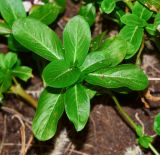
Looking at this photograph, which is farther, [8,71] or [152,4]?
[8,71]

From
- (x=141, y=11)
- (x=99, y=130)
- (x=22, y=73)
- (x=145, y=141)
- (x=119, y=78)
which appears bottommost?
(x=99, y=130)

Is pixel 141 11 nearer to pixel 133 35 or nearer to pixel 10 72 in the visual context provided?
pixel 133 35

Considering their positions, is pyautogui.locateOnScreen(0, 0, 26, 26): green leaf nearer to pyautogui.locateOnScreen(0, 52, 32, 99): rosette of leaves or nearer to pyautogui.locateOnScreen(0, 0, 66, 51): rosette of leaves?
pyautogui.locateOnScreen(0, 0, 66, 51): rosette of leaves

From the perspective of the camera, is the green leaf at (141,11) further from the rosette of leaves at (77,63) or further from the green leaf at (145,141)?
the green leaf at (145,141)

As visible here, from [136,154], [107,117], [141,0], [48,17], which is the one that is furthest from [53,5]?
[136,154]

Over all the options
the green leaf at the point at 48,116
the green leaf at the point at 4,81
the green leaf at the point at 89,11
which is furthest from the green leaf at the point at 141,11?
the green leaf at the point at 4,81

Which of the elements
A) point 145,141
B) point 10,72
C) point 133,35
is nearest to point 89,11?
point 133,35

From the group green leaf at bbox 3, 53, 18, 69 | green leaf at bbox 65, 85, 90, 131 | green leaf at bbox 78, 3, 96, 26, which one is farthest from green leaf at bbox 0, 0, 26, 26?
green leaf at bbox 65, 85, 90, 131
